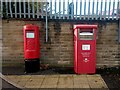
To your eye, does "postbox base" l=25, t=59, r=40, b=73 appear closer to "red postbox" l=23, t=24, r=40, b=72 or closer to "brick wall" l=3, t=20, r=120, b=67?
"red postbox" l=23, t=24, r=40, b=72

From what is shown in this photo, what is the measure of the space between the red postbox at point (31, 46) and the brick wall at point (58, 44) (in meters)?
0.54

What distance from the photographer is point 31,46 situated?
7.57 meters

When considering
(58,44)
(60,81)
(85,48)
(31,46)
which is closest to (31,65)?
(31,46)

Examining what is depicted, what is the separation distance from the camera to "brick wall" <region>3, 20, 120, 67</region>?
8086 mm

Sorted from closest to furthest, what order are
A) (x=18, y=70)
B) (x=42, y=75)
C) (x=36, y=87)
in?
(x=36, y=87)
(x=42, y=75)
(x=18, y=70)

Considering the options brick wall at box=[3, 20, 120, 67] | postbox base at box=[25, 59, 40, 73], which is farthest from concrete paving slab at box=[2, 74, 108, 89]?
brick wall at box=[3, 20, 120, 67]

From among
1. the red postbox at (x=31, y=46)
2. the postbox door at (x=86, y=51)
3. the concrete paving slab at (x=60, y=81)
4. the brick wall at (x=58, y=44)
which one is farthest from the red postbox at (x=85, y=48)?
the red postbox at (x=31, y=46)

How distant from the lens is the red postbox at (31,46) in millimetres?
7531

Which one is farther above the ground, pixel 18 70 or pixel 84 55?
pixel 84 55

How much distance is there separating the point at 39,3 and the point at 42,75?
7.35ft

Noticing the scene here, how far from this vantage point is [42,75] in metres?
7.43

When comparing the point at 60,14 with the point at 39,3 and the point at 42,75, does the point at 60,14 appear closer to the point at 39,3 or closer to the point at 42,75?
the point at 39,3

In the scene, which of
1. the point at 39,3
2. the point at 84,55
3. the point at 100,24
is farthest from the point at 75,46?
the point at 39,3

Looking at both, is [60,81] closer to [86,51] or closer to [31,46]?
[86,51]
